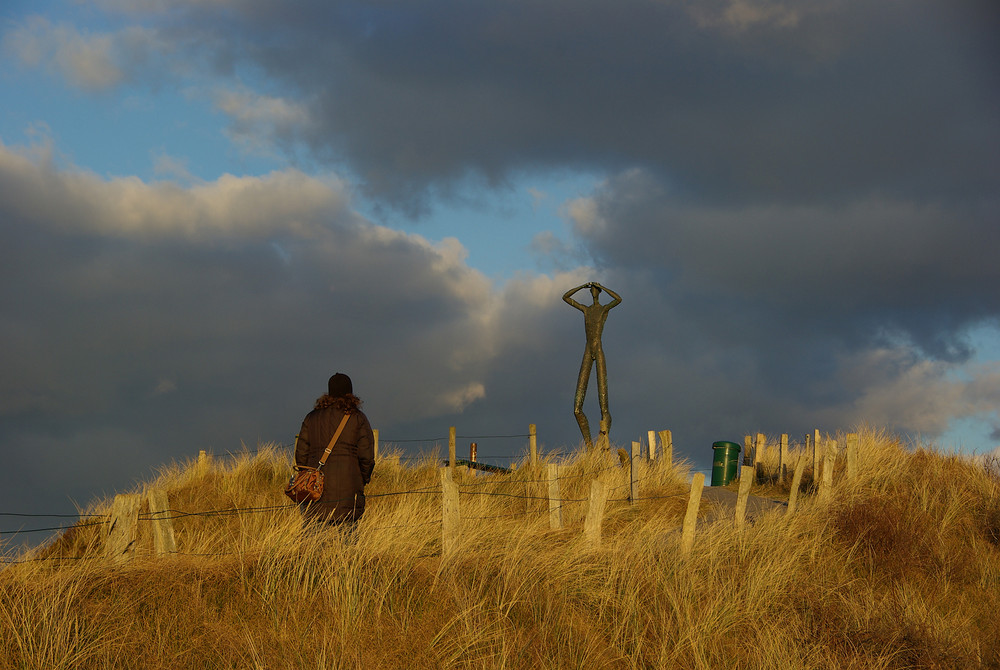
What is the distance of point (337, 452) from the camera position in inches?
311

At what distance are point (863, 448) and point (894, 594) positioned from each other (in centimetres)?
849

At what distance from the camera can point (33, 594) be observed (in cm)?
638

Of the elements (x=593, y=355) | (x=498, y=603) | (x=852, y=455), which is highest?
→ (x=593, y=355)

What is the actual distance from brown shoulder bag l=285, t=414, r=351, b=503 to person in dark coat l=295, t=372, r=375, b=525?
0.04 m

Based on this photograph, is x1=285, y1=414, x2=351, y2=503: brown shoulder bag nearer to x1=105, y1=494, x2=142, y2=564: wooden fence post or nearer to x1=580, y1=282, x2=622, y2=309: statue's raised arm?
x1=105, y1=494, x2=142, y2=564: wooden fence post

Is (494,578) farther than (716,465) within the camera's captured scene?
No

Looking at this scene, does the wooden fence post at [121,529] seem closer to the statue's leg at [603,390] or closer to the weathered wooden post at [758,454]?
the statue's leg at [603,390]

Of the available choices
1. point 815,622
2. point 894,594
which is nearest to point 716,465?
point 894,594

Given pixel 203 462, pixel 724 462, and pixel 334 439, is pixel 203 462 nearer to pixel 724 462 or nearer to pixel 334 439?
pixel 334 439

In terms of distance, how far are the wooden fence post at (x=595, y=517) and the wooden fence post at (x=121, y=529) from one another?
4569 mm

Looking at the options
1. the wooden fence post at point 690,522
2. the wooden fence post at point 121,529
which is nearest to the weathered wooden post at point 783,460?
the wooden fence post at point 690,522

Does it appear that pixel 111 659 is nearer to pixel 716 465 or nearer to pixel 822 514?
pixel 822 514

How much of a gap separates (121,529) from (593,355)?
35.3ft

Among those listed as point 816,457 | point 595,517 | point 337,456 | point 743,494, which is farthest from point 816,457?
point 337,456
